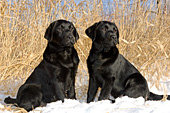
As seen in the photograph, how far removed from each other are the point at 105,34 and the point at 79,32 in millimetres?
1629

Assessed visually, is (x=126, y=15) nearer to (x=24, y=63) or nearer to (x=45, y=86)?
(x=24, y=63)

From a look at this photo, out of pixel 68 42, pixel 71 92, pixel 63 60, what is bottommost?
pixel 71 92

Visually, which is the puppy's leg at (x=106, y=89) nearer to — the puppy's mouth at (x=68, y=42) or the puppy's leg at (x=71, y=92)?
the puppy's leg at (x=71, y=92)

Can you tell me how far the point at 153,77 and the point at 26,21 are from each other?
2817mm

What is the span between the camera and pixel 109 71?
117 inches

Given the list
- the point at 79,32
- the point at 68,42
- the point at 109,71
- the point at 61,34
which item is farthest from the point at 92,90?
the point at 79,32

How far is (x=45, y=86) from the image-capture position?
296 cm

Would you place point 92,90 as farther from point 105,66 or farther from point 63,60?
point 63,60

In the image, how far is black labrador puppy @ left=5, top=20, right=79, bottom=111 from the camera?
9.34 ft

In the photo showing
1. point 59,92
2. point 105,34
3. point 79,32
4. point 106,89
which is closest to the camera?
point 59,92

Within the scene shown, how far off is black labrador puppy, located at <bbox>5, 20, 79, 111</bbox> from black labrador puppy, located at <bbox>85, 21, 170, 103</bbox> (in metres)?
0.28

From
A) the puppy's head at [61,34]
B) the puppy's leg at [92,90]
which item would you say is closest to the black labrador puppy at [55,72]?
the puppy's head at [61,34]

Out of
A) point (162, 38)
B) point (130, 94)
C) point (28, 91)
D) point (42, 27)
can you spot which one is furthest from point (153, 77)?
point (28, 91)

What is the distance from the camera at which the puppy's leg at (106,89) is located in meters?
2.90
